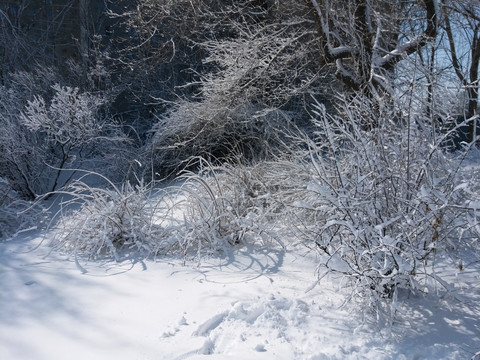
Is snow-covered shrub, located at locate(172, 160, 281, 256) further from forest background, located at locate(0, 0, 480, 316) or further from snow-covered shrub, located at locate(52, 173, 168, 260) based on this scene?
snow-covered shrub, located at locate(52, 173, 168, 260)

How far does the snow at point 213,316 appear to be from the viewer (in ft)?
8.05

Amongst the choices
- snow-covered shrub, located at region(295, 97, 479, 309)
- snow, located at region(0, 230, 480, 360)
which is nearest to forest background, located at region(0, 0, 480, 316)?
snow-covered shrub, located at region(295, 97, 479, 309)

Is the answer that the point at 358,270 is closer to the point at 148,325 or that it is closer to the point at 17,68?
the point at 148,325

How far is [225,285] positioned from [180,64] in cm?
815

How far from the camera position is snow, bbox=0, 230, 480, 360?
2.45 metres

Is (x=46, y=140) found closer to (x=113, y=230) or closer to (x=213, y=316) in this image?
(x=113, y=230)

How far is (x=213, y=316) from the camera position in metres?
2.78

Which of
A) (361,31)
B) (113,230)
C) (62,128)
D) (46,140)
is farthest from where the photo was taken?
(46,140)

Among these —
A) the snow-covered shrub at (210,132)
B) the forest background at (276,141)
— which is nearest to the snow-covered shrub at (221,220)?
the forest background at (276,141)

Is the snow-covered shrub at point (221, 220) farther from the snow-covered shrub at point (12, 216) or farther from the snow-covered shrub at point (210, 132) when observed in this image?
the snow-covered shrub at point (210, 132)

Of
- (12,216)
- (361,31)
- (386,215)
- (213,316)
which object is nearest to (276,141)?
(361,31)

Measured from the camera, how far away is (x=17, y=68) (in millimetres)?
9469

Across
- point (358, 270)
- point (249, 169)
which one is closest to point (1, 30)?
point (249, 169)

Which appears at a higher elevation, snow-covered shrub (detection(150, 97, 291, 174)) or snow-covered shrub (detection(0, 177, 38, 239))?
snow-covered shrub (detection(150, 97, 291, 174))
